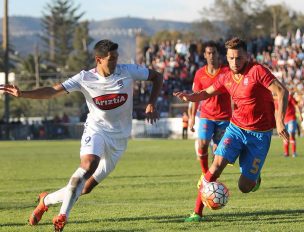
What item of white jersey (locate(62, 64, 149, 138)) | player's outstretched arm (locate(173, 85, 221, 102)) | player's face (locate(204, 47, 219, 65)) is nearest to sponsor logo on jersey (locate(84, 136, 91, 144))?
white jersey (locate(62, 64, 149, 138))

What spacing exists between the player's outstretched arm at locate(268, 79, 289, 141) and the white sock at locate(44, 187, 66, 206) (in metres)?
2.74

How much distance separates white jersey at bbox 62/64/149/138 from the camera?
10789 mm

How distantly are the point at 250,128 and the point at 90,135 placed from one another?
2.09 m

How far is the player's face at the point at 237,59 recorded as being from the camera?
10.9m

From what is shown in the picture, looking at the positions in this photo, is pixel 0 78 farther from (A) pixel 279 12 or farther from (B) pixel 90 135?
(A) pixel 279 12

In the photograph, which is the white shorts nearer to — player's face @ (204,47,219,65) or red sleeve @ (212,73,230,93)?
red sleeve @ (212,73,230,93)

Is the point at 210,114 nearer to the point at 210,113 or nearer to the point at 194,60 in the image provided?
the point at 210,113

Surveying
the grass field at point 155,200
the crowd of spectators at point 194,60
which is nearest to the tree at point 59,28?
the crowd of spectators at point 194,60

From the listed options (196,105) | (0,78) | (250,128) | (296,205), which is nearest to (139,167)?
(196,105)

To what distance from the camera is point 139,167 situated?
2284cm

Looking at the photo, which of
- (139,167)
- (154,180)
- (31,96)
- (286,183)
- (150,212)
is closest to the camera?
(31,96)

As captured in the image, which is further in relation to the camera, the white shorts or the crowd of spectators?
the crowd of spectators

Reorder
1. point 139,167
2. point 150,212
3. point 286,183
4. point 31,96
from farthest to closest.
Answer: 1. point 139,167
2. point 286,183
3. point 150,212
4. point 31,96

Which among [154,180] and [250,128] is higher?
[250,128]
